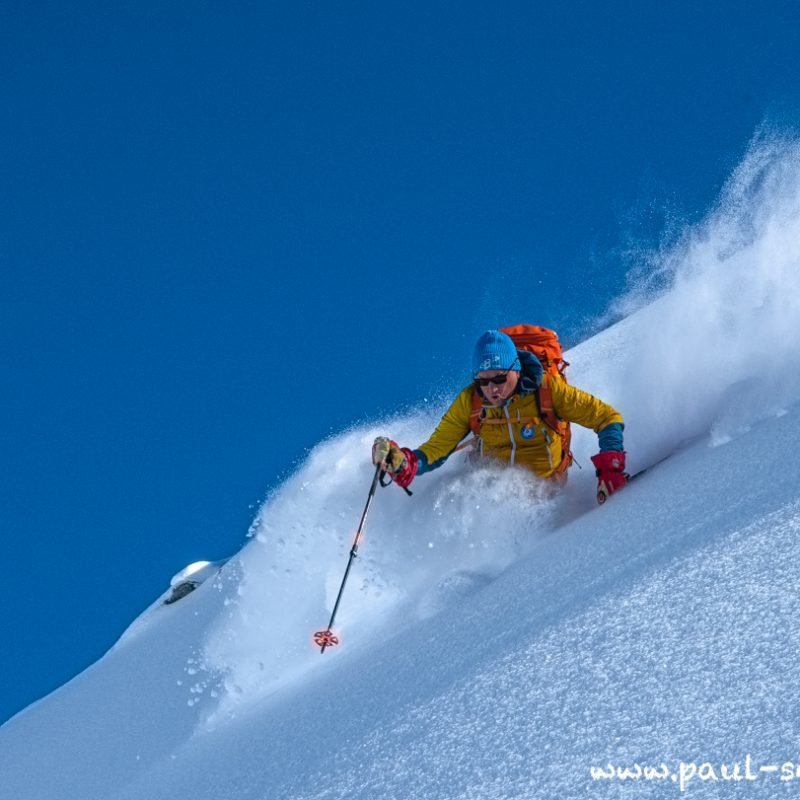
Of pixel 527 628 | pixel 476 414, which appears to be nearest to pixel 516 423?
pixel 476 414

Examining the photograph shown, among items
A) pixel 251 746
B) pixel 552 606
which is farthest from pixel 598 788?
pixel 251 746

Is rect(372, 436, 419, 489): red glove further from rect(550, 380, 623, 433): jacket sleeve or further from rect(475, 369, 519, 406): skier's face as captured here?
rect(550, 380, 623, 433): jacket sleeve

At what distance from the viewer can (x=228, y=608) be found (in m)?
6.50

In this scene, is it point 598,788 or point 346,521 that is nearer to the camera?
point 598,788

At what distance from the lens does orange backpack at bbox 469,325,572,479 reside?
5.33 meters

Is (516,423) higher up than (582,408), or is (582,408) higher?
(516,423)

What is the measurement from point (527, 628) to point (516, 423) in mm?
2639

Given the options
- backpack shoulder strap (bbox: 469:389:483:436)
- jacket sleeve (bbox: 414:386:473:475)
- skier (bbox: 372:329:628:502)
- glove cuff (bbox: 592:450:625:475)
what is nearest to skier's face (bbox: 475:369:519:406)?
skier (bbox: 372:329:628:502)

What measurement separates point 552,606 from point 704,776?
112cm

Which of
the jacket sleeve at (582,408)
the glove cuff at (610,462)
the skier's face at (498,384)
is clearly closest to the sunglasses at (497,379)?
the skier's face at (498,384)

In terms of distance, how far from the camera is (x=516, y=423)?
5340mm

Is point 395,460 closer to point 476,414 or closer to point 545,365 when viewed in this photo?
point 476,414

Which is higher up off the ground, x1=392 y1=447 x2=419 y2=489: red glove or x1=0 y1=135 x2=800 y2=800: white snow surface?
x1=392 y1=447 x2=419 y2=489: red glove

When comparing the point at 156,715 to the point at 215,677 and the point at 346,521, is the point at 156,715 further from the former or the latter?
the point at 346,521
